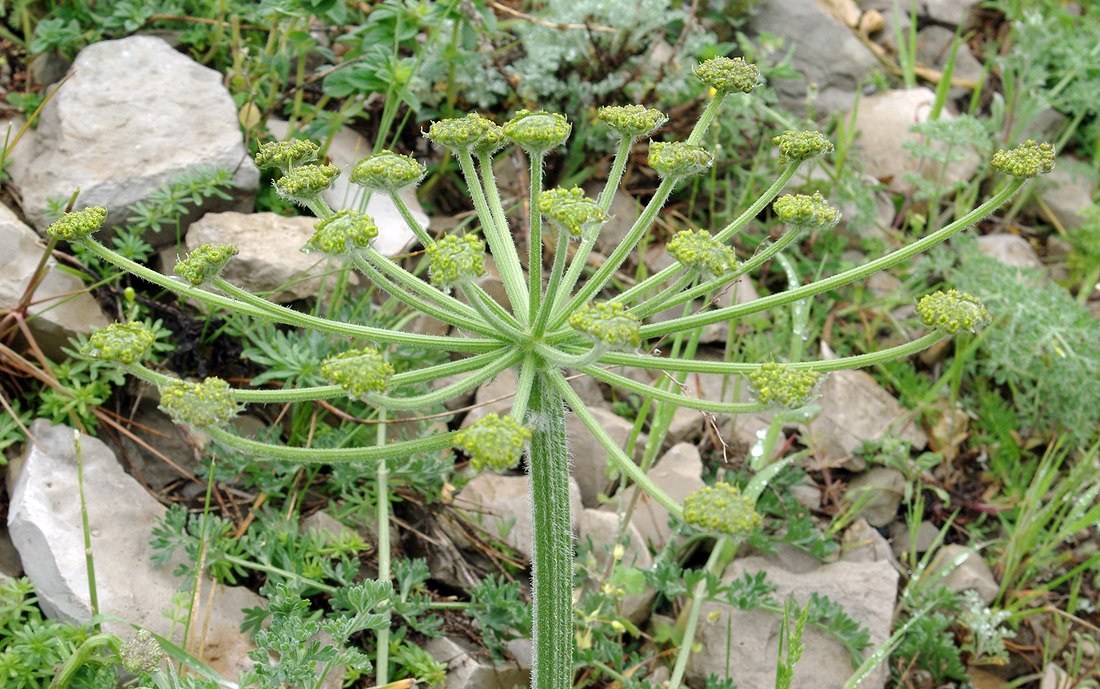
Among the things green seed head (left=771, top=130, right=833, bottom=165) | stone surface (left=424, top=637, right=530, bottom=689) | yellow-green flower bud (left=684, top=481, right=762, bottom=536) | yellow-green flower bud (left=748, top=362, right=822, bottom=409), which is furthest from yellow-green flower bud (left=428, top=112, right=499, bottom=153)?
stone surface (left=424, top=637, right=530, bottom=689)

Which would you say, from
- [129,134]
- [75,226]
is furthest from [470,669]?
[129,134]

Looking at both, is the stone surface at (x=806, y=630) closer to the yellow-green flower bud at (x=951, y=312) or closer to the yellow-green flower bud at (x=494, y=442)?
the yellow-green flower bud at (x=951, y=312)

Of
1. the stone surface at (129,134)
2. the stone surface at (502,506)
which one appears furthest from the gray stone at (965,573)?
the stone surface at (129,134)

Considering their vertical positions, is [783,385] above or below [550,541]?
above

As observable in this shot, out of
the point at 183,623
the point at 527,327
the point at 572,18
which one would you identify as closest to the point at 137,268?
the point at 527,327

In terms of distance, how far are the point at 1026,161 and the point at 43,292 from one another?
379 cm

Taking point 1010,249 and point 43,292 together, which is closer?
point 43,292

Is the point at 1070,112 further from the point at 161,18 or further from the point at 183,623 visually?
the point at 183,623

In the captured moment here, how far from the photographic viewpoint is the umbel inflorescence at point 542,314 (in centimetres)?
245

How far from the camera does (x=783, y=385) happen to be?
253cm

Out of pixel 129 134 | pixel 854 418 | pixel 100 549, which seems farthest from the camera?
pixel 854 418

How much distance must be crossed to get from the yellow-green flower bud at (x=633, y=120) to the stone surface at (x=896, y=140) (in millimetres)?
3889

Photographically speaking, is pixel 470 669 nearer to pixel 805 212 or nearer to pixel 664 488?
pixel 664 488

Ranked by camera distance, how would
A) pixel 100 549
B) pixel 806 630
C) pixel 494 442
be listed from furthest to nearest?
pixel 806 630, pixel 100 549, pixel 494 442
